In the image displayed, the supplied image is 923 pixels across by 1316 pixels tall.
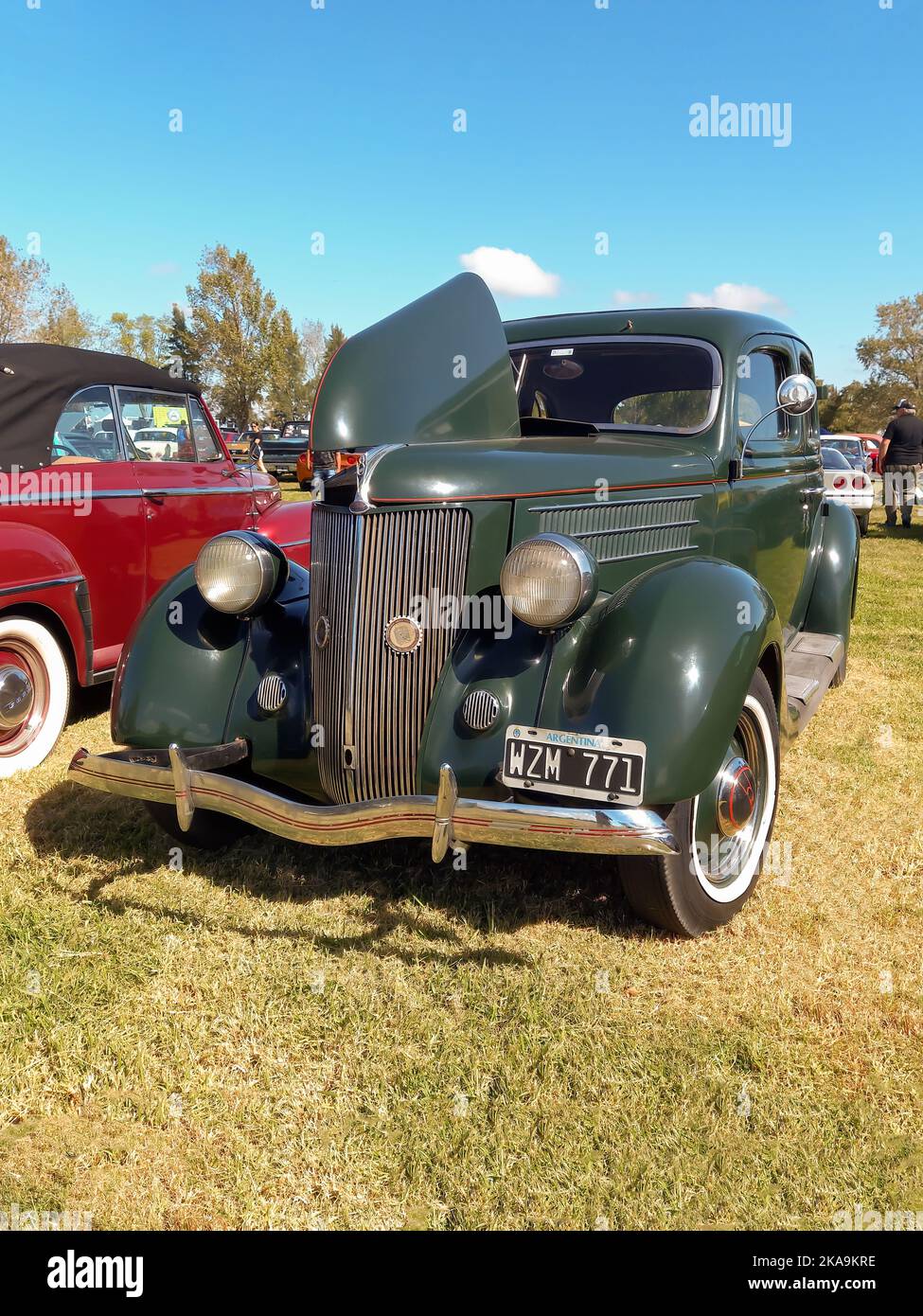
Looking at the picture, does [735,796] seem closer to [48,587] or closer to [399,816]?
[399,816]

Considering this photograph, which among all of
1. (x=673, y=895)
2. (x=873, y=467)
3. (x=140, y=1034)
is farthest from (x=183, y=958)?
(x=873, y=467)

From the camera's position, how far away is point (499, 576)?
2.93 metres

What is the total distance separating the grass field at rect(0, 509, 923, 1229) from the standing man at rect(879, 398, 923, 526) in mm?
13244

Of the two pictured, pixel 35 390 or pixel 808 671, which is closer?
pixel 808 671

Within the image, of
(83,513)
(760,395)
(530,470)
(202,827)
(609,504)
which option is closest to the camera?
(530,470)

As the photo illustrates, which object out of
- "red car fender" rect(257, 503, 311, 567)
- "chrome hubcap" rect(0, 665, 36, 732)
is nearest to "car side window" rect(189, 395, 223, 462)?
"red car fender" rect(257, 503, 311, 567)

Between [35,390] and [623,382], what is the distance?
328cm

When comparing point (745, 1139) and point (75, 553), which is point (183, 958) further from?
point (75, 553)

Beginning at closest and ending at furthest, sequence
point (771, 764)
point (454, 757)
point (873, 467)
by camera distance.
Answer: point (454, 757)
point (771, 764)
point (873, 467)

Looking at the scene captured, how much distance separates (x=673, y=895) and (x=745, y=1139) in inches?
31.5

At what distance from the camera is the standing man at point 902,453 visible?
15.1 meters

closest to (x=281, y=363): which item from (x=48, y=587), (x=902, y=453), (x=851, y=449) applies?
(x=851, y=449)

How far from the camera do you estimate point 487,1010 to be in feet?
8.87

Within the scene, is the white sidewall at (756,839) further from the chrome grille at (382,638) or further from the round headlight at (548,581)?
the chrome grille at (382,638)
